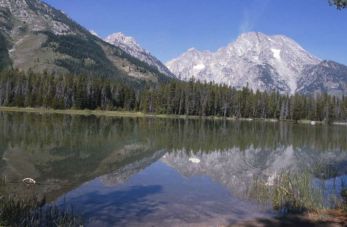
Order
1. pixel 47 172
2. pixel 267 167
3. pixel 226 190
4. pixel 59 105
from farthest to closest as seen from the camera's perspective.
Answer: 1. pixel 59 105
2. pixel 267 167
3. pixel 47 172
4. pixel 226 190

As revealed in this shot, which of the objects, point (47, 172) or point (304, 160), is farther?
point (304, 160)

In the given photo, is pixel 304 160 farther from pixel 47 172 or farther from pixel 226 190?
pixel 47 172

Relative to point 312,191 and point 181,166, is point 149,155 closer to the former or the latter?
point 181,166

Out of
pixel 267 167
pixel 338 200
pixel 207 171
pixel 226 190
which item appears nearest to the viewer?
pixel 338 200

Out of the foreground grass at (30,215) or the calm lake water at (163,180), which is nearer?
the foreground grass at (30,215)

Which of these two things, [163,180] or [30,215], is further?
[163,180]

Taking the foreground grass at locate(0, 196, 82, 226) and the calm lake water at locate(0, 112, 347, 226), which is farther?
the calm lake water at locate(0, 112, 347, 226)

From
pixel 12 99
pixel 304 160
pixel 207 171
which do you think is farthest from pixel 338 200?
pixel 12 99

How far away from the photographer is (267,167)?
48406mm

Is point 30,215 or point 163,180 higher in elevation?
point 30,215

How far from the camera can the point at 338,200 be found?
27.9m

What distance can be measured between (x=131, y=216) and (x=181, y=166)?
69.3 ft

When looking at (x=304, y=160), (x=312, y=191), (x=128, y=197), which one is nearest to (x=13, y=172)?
(x=128, y=197)

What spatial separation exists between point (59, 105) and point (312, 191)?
6579 inches
